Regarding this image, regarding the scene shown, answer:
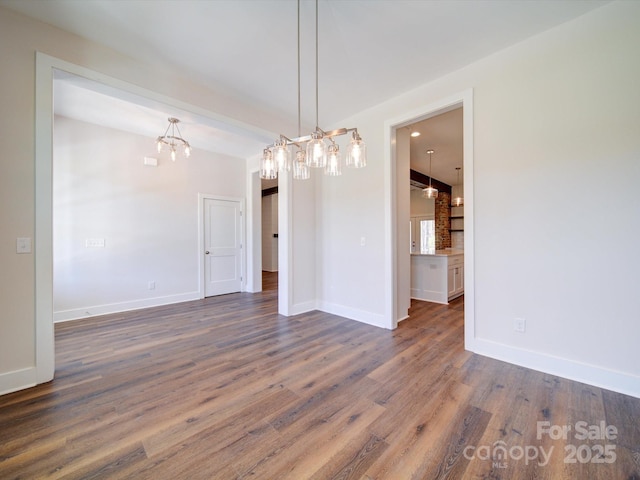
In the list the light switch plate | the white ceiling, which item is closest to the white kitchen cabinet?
the white ceiling

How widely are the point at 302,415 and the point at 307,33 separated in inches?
119

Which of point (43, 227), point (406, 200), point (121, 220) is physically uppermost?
point (406, 200)

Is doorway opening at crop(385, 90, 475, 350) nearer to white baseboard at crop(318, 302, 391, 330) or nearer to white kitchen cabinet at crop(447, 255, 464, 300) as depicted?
white baseboard at crop(318, 302, 391, 330)

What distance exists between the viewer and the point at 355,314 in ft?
12.3

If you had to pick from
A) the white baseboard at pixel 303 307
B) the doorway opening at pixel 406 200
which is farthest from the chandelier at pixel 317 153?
the white baseboard at pixel 303 307

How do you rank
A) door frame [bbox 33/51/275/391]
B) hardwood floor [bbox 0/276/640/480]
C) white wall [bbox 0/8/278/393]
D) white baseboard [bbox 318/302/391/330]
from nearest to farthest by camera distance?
hardwood floor [bbox 0/276/640/480] → white wall [bbox 0/8/278/393] → door frame [bbox 33/51/275/391] → white baseboard [bbox 318/302/391/330]

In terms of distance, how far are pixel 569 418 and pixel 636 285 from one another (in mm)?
1107

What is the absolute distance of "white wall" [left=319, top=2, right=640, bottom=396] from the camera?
1.94 m

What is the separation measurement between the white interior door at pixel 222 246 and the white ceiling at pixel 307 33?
274cm

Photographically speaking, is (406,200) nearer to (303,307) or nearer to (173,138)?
(303,307)

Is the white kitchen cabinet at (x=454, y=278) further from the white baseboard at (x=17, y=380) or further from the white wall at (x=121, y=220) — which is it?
the white baseboard at (x=17, y=380)

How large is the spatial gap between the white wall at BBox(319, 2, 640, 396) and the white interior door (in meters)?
4.32

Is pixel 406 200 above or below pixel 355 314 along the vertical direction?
above

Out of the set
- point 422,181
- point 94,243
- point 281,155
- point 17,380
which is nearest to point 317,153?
point 281,155
